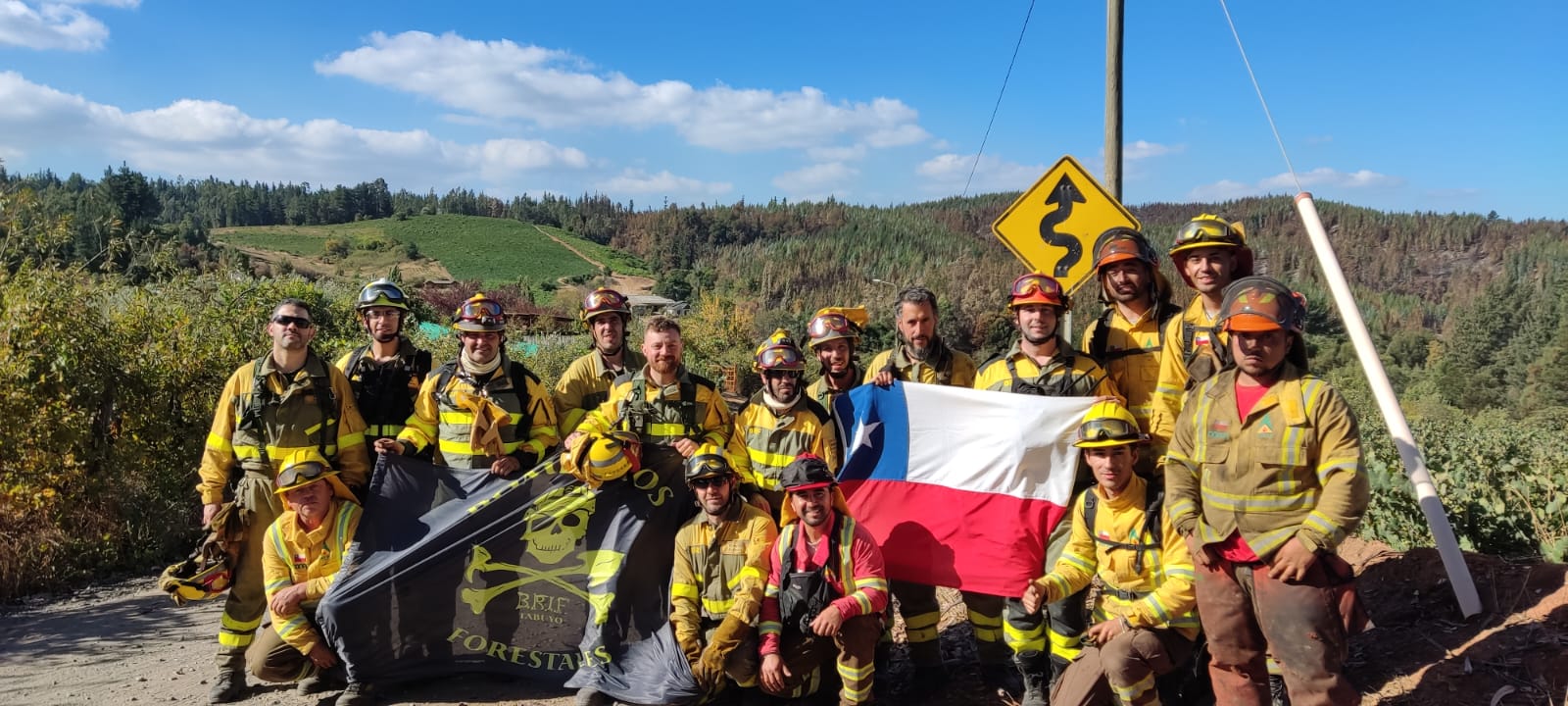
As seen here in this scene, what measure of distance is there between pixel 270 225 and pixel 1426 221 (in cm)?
14107

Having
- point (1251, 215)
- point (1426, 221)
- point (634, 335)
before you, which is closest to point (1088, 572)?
point (634, 335)

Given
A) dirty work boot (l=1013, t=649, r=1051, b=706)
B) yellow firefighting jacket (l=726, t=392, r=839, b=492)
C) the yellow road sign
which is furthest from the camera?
the yellow road sign

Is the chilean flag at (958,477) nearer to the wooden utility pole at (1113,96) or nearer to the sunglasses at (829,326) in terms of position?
the sunglasses at (829,326)

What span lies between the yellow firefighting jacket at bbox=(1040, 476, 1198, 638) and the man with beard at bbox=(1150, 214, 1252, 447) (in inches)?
22.0

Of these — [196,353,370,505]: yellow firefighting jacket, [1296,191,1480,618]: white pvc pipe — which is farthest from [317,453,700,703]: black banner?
[1296,191,1480,618]: white pvc pipe

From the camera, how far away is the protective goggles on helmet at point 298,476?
5.61m

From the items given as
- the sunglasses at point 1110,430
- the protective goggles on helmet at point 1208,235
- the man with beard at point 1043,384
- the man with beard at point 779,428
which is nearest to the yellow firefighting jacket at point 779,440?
the man with beard at point 779,428

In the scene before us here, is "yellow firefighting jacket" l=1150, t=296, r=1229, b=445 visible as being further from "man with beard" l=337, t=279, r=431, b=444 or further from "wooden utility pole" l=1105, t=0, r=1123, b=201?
"man with beard" l=337, t=279, r=431, b=444

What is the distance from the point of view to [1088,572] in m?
4.88

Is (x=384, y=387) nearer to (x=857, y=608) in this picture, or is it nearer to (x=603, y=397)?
(x=603, y=397)

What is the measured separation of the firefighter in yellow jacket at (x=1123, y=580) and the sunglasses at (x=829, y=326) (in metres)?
1.76

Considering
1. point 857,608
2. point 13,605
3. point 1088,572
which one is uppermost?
point 1088,572

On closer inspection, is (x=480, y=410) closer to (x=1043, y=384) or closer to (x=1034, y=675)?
(x=1043, y=384)

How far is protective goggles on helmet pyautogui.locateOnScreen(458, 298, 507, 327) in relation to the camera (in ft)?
20.6
